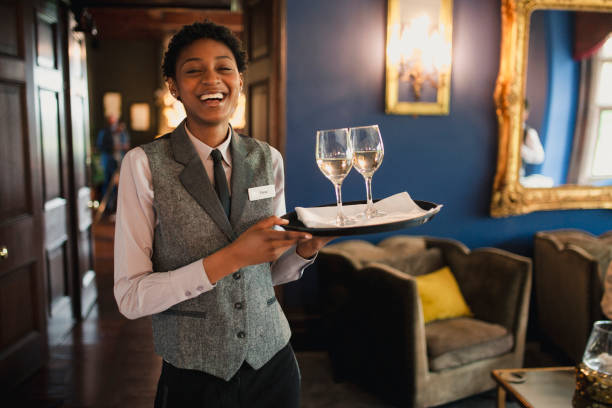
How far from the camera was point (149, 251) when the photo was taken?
111 cm

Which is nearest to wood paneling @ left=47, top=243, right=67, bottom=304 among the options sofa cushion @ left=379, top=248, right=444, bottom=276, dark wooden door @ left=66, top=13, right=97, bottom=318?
dark wooden door @ left=66, top=13, right=97, bottom=318

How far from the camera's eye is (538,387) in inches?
84.1

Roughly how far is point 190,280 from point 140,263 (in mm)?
129

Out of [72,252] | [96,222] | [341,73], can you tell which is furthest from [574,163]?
[96,222]

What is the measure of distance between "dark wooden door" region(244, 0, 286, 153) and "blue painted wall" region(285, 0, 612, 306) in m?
0.07

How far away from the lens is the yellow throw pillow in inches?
115

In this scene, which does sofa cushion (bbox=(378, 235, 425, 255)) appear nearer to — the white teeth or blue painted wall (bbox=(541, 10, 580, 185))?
blue painted wall (bbox=(541, 10, 580, 185))

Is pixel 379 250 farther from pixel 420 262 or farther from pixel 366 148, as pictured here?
pixel 366 148

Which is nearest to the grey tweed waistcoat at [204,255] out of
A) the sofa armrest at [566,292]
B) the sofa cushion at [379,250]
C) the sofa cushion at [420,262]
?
the sofa cushion at [379,250]

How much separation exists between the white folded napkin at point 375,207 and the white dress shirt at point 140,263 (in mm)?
254

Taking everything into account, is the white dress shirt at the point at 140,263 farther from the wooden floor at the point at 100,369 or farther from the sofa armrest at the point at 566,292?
the sofa armrest at the point at 566,292

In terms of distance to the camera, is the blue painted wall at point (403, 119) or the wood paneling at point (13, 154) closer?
the wood paneling at point (13, 154)

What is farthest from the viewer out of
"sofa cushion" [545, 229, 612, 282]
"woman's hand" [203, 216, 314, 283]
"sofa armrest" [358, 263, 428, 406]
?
"sofa cushion" [545, 229, 612, 282]

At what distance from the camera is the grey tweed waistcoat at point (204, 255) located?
1111mm
